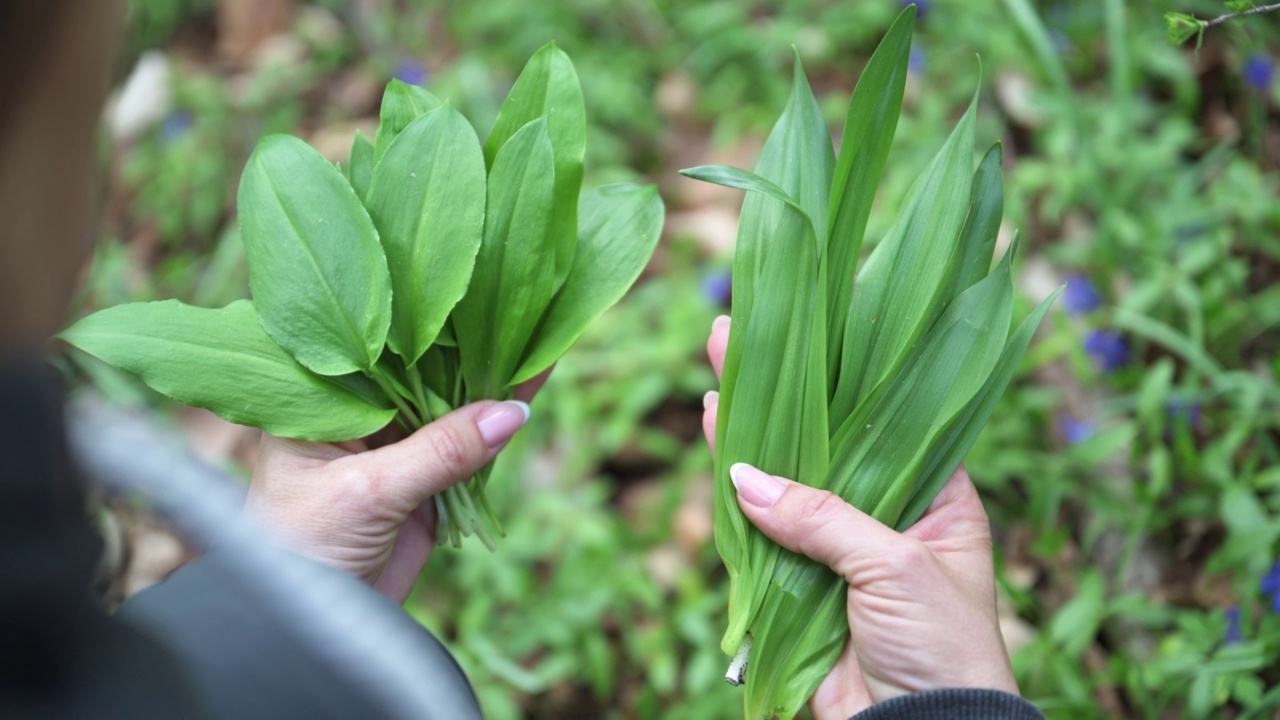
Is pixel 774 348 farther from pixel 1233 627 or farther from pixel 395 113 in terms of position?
pixel 1233 627

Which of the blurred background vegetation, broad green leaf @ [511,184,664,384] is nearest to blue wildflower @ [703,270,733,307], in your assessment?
the blurred background vegetation

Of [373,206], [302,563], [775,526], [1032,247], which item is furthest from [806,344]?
[1032,247]

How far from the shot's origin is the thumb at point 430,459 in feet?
2.82

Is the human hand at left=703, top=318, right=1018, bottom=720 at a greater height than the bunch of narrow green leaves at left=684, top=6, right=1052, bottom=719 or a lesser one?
lesser

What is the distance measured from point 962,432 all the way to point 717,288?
2.70ft

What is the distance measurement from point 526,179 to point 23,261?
1.46ft

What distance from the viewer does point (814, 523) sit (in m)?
0.79

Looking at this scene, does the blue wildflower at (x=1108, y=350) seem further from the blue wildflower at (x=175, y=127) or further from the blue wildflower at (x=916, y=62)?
the blue wildflower at (x=175, y=127)

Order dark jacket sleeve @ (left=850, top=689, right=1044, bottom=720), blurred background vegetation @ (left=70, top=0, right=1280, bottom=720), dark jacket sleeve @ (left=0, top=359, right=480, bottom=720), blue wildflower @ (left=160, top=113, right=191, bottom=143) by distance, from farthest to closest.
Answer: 1. blue wildflower @ (left=160, top=113, right=191, bottom=143)
2. blurred background vegetation @ (left=70, top=0, right=1280, bottom=720)
3. dark jacket sleeve @ (left=850, top=689, right=1044, bottom=720)
4. dark jacket sleeve @ (left=0, top=359, right=480, bottom=720)

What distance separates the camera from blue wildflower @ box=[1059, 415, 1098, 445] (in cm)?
135

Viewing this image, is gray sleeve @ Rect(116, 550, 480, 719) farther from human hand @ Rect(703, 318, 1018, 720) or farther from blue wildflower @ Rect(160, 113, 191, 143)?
blue wildflower @ Rect(160, 113, 191, 143)

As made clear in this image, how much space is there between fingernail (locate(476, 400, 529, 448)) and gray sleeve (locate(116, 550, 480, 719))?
0.66 ft

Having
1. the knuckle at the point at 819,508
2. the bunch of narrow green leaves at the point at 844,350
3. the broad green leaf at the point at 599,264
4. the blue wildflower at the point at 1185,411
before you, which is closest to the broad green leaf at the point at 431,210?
the broad green leaf at the point at 599,264

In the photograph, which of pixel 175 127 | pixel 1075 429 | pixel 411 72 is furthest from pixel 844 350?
pixel 175 127
